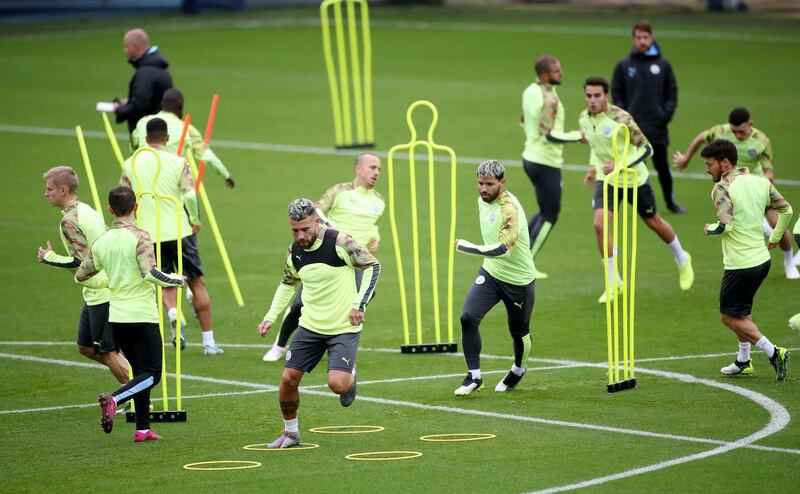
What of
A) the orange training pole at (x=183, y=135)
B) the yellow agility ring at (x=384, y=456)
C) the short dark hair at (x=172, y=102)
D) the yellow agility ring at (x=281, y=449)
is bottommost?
the yellow agility ring at (x=281, y=449)

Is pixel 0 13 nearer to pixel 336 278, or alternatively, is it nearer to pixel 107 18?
pixel 107 18

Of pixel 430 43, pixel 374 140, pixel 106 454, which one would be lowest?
pixel 106 454

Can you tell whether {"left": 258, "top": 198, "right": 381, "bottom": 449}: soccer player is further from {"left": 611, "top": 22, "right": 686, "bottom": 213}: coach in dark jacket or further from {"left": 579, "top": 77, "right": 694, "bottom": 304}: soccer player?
{"left": 611, "top": 22, "right": 686, "bottom": 213}: coach in dark jacket

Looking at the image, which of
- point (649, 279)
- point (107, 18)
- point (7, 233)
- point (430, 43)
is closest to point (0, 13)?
point (107, 18)

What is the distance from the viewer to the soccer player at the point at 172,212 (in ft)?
49.2

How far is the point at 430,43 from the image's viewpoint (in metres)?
39.5

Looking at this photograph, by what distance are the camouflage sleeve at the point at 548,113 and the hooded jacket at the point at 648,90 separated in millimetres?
3695

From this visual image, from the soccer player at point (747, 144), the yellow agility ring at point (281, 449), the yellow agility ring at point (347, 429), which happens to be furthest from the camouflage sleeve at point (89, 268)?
the soccer player at point (747, 144)

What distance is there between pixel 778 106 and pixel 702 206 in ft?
25.7

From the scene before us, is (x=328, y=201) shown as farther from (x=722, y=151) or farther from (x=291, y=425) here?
(x=722, y=151)

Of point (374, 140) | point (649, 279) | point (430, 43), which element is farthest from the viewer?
point (430, 43)

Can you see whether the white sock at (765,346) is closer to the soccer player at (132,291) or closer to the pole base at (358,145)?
the soccer player at (132,291)

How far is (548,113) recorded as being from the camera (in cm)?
1834

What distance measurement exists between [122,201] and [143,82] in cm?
743
